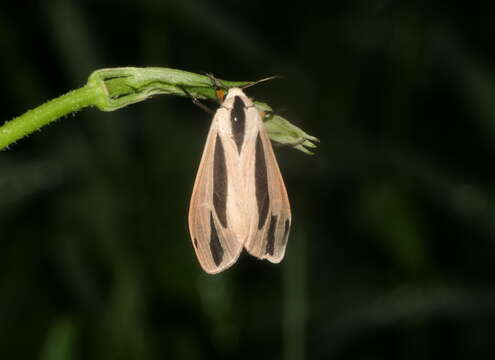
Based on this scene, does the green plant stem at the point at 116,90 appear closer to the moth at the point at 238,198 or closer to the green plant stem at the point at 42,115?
the green plant stem at the point at 42,115

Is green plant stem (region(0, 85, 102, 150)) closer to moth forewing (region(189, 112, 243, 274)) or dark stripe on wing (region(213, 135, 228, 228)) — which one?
moth forewing (region(189, 112, 243, 274))

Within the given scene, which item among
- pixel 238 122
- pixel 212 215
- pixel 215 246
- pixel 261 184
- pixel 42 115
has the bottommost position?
pixel 42 115

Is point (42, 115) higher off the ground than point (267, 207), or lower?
lower

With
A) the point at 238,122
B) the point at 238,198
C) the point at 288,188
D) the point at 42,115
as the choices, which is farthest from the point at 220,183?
the point at 288,188

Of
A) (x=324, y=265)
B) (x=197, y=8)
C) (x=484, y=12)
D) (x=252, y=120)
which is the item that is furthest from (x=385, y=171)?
(x=252, y=120)

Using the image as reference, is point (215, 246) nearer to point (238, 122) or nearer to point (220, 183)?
point (220, 183)

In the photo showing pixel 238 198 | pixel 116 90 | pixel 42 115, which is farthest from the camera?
pixel 238 198
